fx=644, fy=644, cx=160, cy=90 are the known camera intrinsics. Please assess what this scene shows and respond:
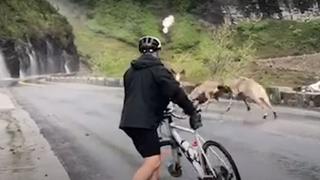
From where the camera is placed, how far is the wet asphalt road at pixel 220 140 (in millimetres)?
8523

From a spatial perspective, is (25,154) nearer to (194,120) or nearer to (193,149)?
(193,149)

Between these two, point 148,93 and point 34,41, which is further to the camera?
point 34,41

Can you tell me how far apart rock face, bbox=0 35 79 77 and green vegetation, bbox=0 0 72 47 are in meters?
0.59

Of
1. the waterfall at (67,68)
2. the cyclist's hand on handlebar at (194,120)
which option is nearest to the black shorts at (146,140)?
the cyclist's hand on handlebar at (194,120)

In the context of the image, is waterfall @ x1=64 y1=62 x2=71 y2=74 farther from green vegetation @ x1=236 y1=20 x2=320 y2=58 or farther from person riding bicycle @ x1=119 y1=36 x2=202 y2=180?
person riding bicycle @ x1=119 y1=36 x2=202 y2=180

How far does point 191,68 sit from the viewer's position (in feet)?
113

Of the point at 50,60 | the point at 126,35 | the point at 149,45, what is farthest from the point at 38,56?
the point at 149,45

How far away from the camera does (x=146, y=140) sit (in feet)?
19.1

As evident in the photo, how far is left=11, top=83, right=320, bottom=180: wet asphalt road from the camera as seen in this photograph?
8.52 metres

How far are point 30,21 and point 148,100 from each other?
5011 cm

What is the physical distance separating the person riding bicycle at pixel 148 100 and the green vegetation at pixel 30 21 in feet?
151

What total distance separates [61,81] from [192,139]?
1390 inches

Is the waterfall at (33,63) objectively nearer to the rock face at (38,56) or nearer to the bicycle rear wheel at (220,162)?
the rock face at (38,56)

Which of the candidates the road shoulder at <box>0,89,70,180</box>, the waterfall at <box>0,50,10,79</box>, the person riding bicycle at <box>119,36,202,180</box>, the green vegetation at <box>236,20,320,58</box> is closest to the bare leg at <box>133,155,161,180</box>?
the person riding bicycle at <box>119,36,202,180</box>
